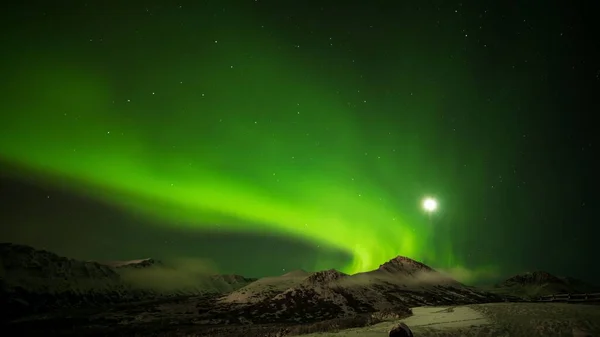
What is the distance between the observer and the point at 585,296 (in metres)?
44.4

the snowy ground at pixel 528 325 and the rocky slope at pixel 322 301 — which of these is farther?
the rocky slope at pixel 322 301

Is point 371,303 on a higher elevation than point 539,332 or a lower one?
lower

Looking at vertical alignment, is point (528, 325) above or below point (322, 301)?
above

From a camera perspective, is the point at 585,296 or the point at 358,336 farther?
the point at 585,296

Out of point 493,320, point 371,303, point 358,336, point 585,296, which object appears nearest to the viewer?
point 358,336

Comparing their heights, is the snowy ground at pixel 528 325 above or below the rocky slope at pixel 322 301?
above

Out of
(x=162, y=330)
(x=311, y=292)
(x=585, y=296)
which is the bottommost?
(x=162, y=330)

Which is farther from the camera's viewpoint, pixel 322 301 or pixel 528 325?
pixel 322 301

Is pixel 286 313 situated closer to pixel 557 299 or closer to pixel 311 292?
pixel 311 292

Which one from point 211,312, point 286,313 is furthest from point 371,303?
point 211,312

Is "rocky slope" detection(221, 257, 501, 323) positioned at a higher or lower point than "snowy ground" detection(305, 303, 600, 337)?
lower

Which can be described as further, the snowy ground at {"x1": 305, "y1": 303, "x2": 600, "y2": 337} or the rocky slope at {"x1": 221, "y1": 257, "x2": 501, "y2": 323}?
the rocky slope at {"x1": 221, "y1": 257, "x2": 501, "y2": 323}

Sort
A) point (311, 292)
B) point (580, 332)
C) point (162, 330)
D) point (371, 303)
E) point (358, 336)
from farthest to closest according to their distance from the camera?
point (311, 292)
point (371, 303)
point (162, 330)
point (358, 336)
point (580, 332)

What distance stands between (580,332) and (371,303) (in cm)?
15523
